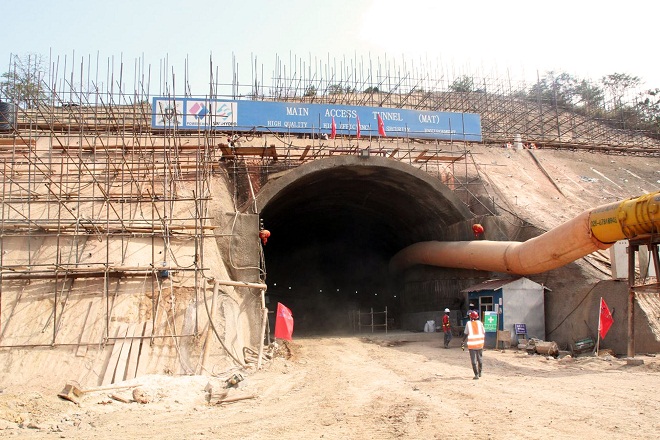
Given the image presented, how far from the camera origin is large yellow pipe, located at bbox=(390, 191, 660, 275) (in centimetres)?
1293

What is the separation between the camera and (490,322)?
17.8m

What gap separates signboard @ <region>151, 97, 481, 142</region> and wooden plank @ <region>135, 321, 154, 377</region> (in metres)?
13.6

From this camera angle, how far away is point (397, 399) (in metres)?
9.92

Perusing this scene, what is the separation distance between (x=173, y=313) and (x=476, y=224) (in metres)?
12.1

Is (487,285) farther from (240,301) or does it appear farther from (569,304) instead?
(240,301)

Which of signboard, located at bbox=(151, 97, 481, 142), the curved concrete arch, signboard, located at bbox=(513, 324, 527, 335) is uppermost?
signboard, located at bbox=(151, 97, 481, 142)

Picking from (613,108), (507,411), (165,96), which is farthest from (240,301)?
(613,108)

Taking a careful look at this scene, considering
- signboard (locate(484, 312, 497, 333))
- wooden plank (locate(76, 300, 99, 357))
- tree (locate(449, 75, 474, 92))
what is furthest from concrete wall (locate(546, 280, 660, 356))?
tree (locate(449, 75, 474, 92))

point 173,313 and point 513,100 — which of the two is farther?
point 513,100

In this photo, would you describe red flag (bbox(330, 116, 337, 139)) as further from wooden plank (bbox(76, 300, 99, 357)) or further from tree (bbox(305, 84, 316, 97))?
wooden plank (bbox(76, 300, 99, 357))

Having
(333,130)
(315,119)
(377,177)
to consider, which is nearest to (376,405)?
(377,177)

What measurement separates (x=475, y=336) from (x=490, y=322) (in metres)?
6.24

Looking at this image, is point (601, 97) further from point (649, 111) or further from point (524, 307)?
point (524, 307)

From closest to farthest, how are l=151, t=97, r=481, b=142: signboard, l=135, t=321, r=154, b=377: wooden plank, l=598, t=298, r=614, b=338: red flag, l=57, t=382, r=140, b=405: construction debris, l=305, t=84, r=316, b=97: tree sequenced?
l=57, t=382, r=140, b=405: construction debris, l=135, t=321, r=154, b=377: wooden plank, l=598, t=298, r=614, b=338: red flag, l=151, t=97, r=481, b=142: signboard, l=305, t=84, r=316, b=97: tree
